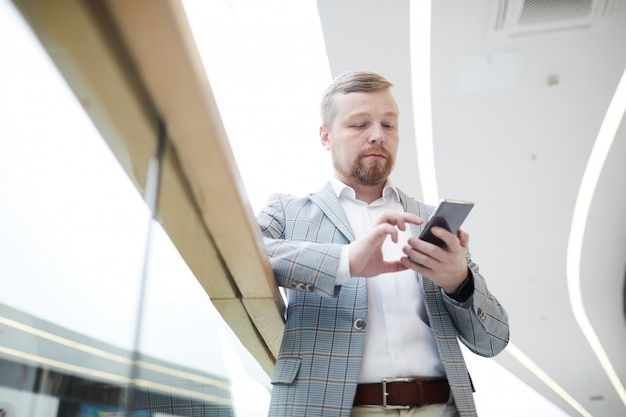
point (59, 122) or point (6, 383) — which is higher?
point (59, 122)

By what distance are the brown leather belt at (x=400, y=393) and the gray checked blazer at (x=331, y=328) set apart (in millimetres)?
52

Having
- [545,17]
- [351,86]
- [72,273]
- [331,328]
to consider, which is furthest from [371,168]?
[545,17]

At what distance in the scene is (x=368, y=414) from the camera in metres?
1.27

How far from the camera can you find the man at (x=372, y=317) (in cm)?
123

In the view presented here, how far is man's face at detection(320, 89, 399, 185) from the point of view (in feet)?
5.30

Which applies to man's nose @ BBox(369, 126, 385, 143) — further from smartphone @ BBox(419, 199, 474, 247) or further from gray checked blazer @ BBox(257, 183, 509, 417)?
smartphone @ BBox(419, 199, 474, 247)

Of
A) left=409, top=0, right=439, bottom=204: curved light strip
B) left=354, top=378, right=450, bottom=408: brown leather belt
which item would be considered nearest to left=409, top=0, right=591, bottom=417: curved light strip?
left=409, top=0, right=439, bottom=204: curved light strip

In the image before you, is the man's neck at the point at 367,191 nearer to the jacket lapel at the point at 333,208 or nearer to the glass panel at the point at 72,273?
the jacket lapel at the point at 333,208

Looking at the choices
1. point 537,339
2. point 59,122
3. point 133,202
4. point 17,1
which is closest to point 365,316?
point 133,202

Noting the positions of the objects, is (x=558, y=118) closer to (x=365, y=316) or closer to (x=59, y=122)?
(x=365, y=316)

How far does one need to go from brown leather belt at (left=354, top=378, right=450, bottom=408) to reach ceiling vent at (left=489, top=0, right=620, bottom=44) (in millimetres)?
3534

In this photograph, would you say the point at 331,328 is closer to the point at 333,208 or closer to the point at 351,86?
the point at 333,208

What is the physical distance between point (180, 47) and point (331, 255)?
2.18 ft

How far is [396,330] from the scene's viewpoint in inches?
53.8
